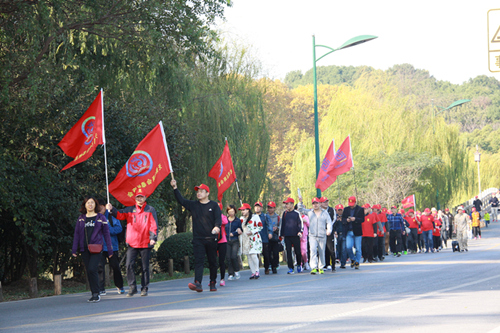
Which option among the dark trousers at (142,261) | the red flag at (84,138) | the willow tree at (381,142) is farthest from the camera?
the willow tree at (381,142)

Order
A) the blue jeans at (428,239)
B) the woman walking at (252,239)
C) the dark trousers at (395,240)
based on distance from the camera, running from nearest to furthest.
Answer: the woman walking at (252,239) < the dark trousers at (395,240) < the blue jeans at (428,239)

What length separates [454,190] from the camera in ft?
150

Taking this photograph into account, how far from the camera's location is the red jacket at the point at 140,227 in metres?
12.4

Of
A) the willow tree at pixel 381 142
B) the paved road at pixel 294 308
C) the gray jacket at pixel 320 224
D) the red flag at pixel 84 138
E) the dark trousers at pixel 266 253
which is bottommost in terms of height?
the paved road at pixel 294 308

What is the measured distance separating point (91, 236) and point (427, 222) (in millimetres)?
18899

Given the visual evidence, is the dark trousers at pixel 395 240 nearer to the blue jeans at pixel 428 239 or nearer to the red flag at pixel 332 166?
the blue jeans at pixel 428 239

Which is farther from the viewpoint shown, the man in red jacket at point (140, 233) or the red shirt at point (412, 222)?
the red shirt at point (412, 222)

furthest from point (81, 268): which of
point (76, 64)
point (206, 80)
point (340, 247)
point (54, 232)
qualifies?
point (206, 80)

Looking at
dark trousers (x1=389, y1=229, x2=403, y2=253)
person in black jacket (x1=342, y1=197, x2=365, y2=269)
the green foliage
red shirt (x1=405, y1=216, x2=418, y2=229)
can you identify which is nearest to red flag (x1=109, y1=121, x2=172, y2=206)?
person in black jacket (x1=342, y1=197, x2=365, y2=269)

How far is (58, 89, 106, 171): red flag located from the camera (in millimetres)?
13602

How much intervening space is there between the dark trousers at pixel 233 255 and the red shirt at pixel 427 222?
Result: 1330 cm

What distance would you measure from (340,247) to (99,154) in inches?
279

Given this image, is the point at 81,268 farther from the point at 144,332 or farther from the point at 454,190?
the point at 454,190

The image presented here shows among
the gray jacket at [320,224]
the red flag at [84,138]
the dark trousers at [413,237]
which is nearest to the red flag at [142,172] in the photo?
the red flag at [84,138]
